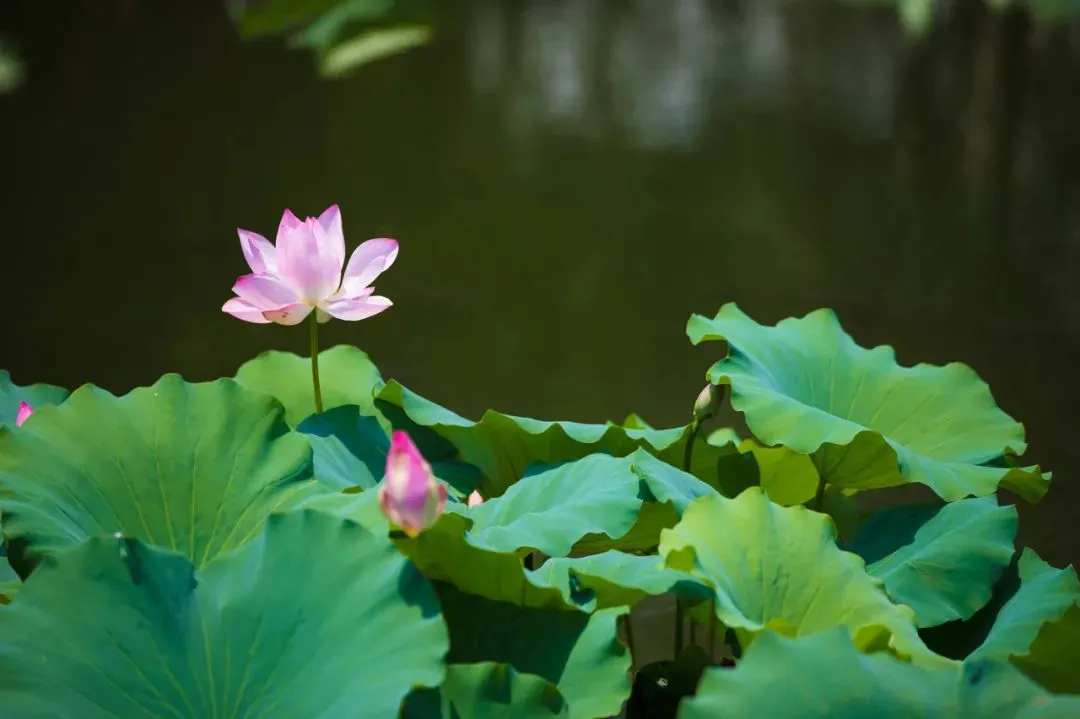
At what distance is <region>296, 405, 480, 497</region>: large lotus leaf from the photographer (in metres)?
0.95

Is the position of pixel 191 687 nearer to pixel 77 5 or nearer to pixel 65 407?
pixel 65 407

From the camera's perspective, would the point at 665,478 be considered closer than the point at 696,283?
Yes

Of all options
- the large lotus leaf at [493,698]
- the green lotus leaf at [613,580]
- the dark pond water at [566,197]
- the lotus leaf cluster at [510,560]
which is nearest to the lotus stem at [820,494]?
the lotus leaf cluster at [510,560]

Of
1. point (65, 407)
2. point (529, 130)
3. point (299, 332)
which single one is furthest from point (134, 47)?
point (65, 407)

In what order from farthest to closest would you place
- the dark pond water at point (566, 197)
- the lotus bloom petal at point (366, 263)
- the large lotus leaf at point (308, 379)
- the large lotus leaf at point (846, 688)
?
the dark pond water at point (566, 197), the large lotus leaf at point (308, 379), the lotus bloom petal at point (366, 263), the large lotus leaf at point (846, 688)

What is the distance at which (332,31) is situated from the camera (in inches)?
177

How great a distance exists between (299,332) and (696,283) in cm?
78

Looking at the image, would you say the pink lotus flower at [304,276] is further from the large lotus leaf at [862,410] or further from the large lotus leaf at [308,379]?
the large lotus leaf at [862,410]

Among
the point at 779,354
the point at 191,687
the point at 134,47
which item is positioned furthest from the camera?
the point at 134,47

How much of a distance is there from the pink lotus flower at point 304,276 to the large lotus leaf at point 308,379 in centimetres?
13

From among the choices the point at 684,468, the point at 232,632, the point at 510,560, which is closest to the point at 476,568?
the point at 510,560

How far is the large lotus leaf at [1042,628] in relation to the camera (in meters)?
0.74

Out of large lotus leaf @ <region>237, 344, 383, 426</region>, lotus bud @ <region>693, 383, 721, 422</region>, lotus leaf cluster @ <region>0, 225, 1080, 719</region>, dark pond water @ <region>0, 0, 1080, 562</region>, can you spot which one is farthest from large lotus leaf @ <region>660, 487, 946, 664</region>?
dark pond water @ <region>0, 0, 1080, 562</region>

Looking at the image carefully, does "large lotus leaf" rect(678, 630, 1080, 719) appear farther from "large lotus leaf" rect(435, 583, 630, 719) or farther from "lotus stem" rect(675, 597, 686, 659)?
"lotus stem" rect(675, 597, 686, 659)
